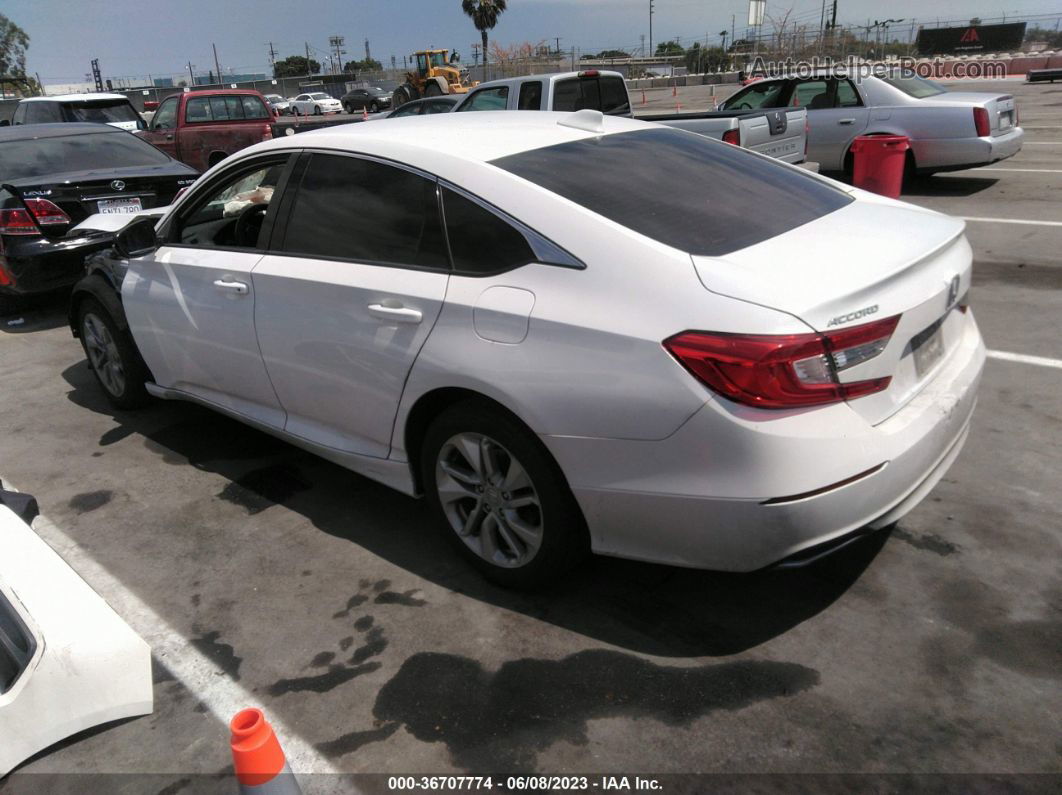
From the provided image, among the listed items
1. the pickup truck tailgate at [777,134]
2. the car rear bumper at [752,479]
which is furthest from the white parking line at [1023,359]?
the pickup truck tailgate at [777,134]

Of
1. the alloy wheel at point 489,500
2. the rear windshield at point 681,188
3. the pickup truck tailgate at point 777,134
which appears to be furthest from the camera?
the pickup truck tailgate at point 777,134

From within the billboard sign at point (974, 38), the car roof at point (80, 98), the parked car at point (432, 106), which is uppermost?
the billboard sign at point (974, 38)

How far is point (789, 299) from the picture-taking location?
2410mm

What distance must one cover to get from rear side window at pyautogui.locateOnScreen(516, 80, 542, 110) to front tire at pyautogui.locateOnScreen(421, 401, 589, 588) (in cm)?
837

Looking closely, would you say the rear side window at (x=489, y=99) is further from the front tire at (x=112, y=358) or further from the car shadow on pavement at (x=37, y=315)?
the front tire at (x=112, y=358)

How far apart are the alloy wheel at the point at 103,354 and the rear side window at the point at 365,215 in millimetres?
2016

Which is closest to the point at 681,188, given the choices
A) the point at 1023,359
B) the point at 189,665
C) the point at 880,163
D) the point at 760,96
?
the point at 189,665

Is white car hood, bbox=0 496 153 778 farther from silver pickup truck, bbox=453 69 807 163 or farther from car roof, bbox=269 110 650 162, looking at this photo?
silver pickup truck, bbox=453 69 807 163

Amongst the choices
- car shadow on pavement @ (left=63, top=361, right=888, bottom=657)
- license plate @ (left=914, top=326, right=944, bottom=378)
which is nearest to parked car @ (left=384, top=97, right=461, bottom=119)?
car shadow on pavement @ (left=63, top=361, right=888, bottom=657)

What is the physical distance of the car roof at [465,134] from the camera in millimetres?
3214

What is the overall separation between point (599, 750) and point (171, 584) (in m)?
1.96

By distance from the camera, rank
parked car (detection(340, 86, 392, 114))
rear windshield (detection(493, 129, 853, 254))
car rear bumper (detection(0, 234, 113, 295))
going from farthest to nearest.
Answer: parked car (detection(340, 86, 392, 114)) → car rear bumper (detection(0, 234, 113, 295)) → rear windshield (detection(493, 129, 853, 254))

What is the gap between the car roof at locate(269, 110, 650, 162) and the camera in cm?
321

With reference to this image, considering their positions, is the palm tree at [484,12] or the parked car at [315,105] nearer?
the parked car at [315,105]
